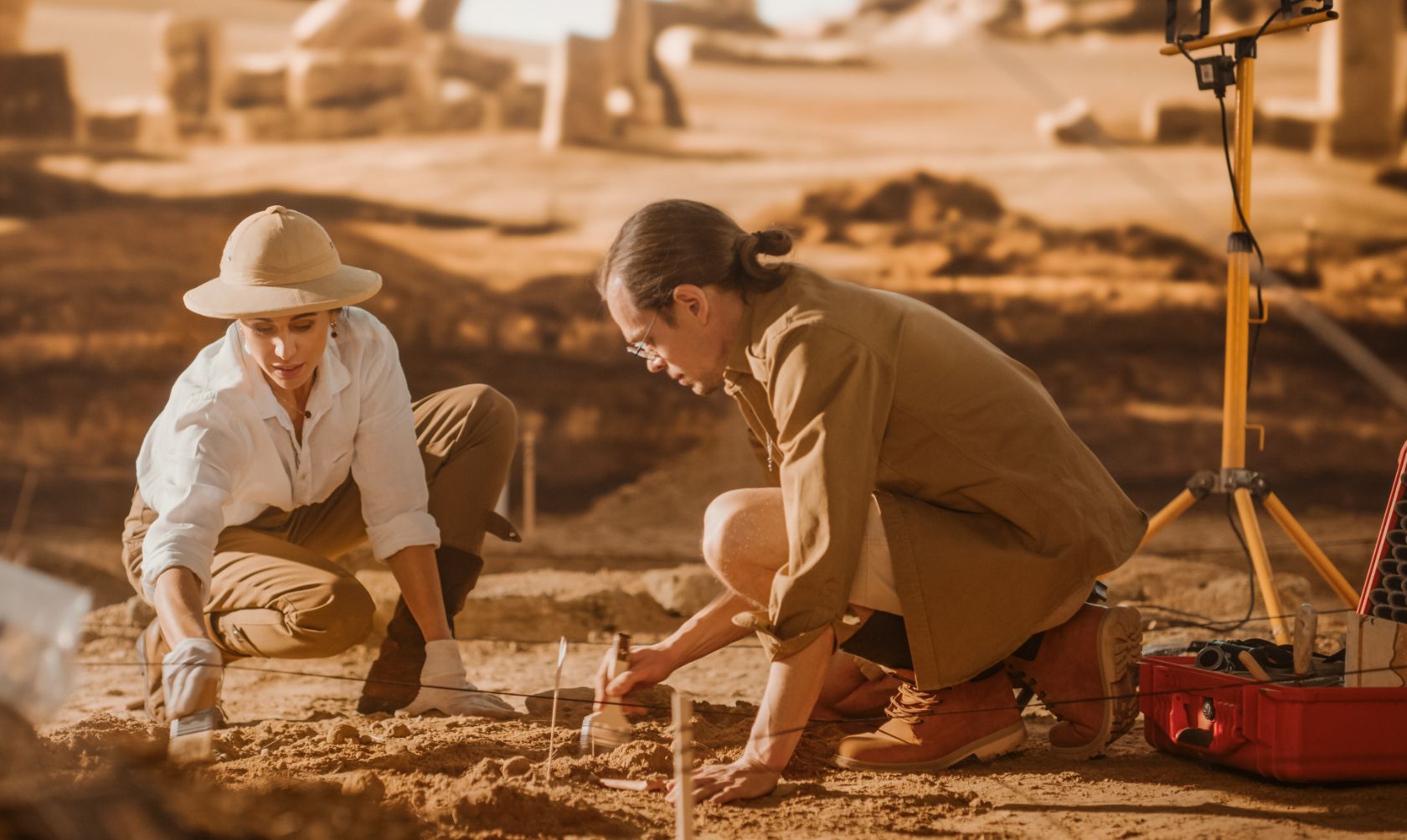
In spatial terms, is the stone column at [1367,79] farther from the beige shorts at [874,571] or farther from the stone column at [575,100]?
the beige shorts at [874,571]

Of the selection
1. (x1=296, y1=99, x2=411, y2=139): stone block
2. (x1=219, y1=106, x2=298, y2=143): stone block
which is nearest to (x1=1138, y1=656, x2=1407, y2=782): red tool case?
(x1=296, y1=99, x2=411, y2=139): stone block

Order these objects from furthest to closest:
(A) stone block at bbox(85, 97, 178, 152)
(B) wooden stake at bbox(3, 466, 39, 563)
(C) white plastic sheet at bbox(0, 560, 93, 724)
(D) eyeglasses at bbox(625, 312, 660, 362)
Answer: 1. (A) stone block at bbox(85, 97, 178, 152)
2. (B) wooden stake at bbox(3, 466, 39, 563)
3. (D) eyeglasses at bbox(625, 312, 660, 362)
4. (C) white plastic sheet at bbox(0, 560, 93, 724)

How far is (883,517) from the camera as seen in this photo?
100 inches

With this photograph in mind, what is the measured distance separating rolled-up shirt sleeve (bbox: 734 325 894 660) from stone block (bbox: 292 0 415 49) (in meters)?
7.06

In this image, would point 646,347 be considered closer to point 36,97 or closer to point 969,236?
point 969,236

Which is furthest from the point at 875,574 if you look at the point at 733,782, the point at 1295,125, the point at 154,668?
the point at 1295,125

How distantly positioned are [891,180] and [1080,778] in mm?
6055

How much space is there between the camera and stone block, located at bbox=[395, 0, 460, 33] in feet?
28.8

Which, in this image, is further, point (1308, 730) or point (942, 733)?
point (942, 733)

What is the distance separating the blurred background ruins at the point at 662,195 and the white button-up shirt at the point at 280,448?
371cm

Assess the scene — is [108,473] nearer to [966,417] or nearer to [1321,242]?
[966,417]

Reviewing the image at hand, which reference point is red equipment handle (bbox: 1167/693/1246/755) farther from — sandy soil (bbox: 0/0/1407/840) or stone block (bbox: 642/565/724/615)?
sandy soil (bbox: 0/0/1407/840)

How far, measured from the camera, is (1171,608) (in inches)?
170

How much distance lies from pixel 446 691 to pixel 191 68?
21.6ft
